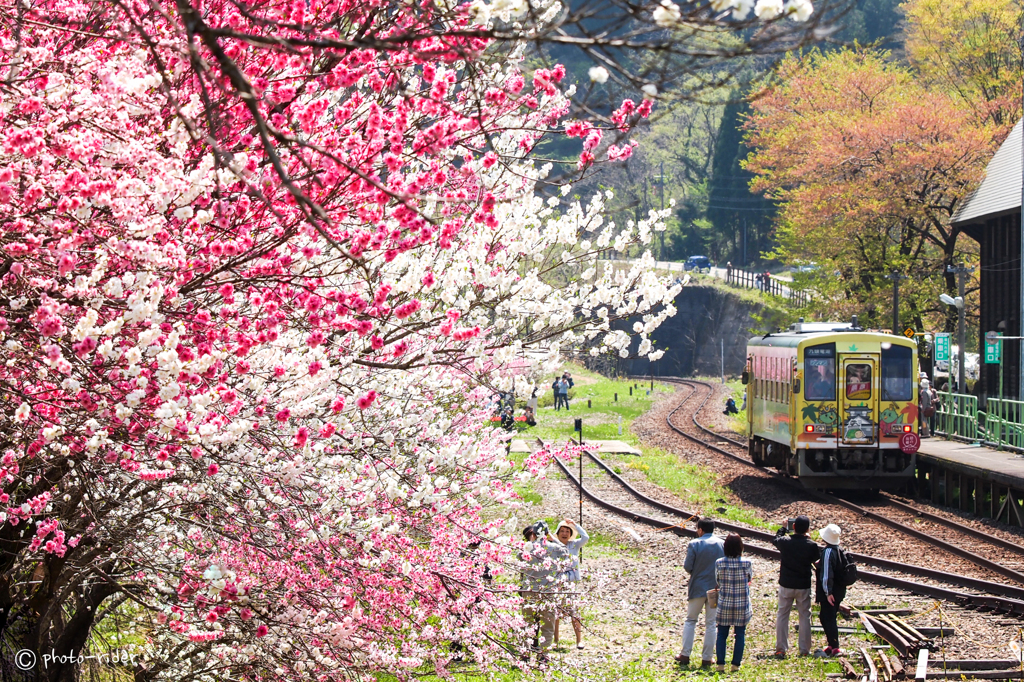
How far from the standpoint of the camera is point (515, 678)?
A: 9828 mm

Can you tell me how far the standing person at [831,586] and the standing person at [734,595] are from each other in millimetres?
Result: 867

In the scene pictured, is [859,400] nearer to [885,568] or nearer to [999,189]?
[885,568]

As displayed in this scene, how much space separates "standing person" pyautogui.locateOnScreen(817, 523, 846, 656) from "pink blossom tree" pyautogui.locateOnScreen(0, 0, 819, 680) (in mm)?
3850

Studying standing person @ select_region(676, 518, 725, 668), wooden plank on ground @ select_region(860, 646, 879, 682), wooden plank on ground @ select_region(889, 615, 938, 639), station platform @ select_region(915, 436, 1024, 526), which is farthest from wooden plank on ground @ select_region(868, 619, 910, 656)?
station platform @ select_region(915, 436, 1024, 526)

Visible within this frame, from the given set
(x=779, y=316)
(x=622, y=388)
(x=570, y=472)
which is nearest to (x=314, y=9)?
(x=570, y=472)

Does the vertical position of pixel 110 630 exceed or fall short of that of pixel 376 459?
it falls short

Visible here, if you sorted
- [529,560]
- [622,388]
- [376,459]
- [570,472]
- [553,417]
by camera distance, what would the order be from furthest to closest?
[622,388]
[553,417]
[570,472]
[529,560]
[376,459]

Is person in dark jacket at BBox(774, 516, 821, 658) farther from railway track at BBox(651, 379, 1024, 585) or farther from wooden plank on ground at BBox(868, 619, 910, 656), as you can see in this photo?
railway track at BBox(651, 379, 1024, 585)

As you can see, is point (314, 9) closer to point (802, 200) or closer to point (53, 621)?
point (53, 621)

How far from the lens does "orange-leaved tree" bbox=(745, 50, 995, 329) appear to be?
3544 cm

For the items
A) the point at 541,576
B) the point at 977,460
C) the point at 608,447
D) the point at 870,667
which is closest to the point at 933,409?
the point at 977,460

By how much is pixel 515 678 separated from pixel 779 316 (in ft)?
114

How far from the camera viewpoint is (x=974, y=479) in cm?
1989

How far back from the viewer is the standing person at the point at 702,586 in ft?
34.3
